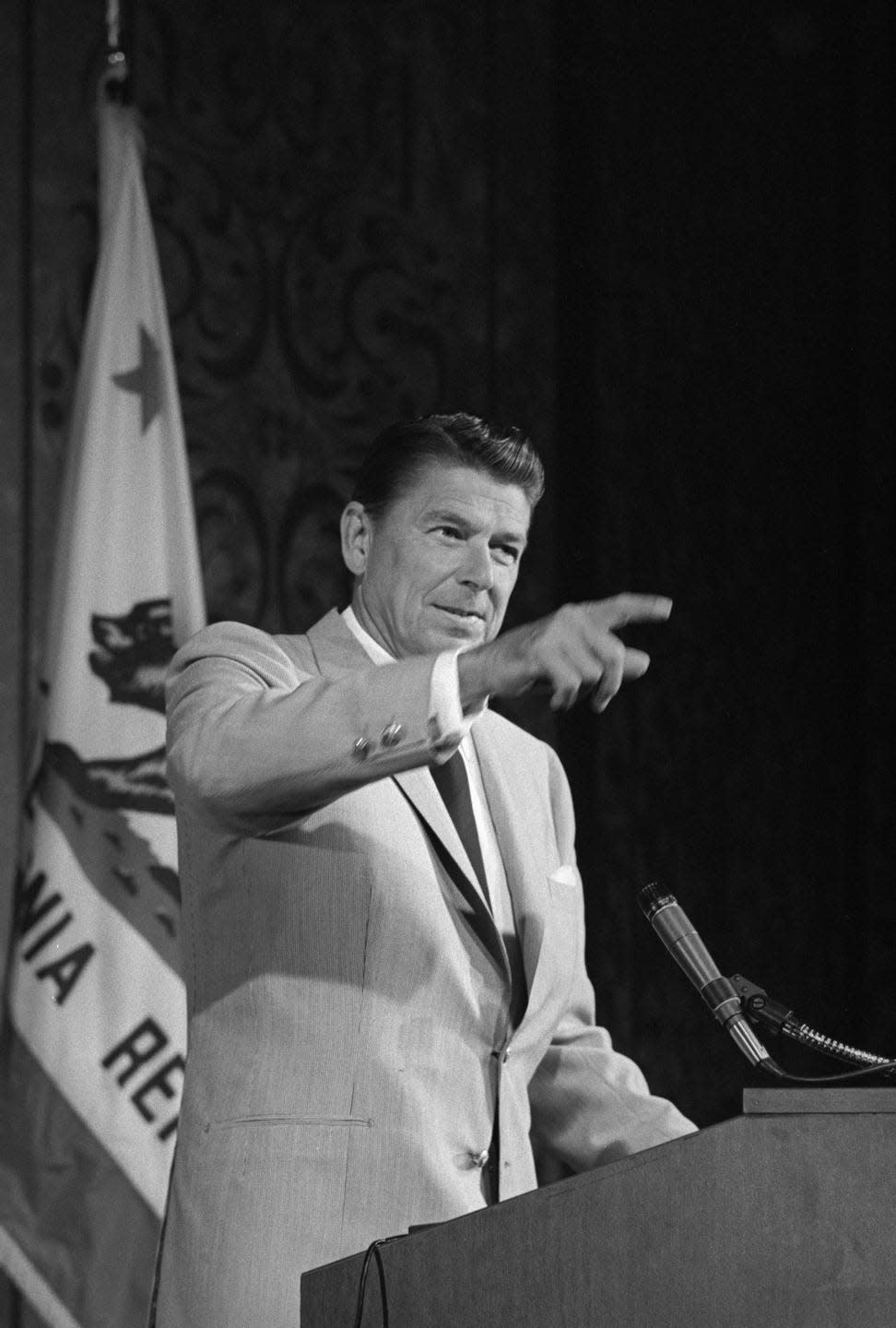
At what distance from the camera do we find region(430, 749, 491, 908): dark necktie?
202 centimetres

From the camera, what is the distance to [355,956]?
70.9 inches

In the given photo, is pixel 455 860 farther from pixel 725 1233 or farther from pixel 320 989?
pixel 725 1233

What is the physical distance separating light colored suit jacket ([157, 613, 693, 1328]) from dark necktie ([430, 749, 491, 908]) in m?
0.08

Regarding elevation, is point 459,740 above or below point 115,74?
below

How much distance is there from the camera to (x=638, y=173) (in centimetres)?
402

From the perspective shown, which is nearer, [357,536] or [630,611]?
[630,611]

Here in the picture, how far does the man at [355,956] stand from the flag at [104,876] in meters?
1.05

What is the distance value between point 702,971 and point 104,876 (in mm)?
1565

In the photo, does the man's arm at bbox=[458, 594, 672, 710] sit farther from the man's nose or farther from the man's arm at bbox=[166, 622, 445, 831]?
the man's nose

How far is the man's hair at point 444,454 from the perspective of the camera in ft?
7.03

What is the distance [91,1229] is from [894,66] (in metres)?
2.97

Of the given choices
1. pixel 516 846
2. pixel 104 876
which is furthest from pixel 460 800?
pixel 104 876

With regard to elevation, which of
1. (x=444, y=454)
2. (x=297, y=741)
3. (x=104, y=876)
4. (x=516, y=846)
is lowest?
(x=104, y=876)

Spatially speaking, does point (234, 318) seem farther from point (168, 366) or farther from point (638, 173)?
point (638, 173)
